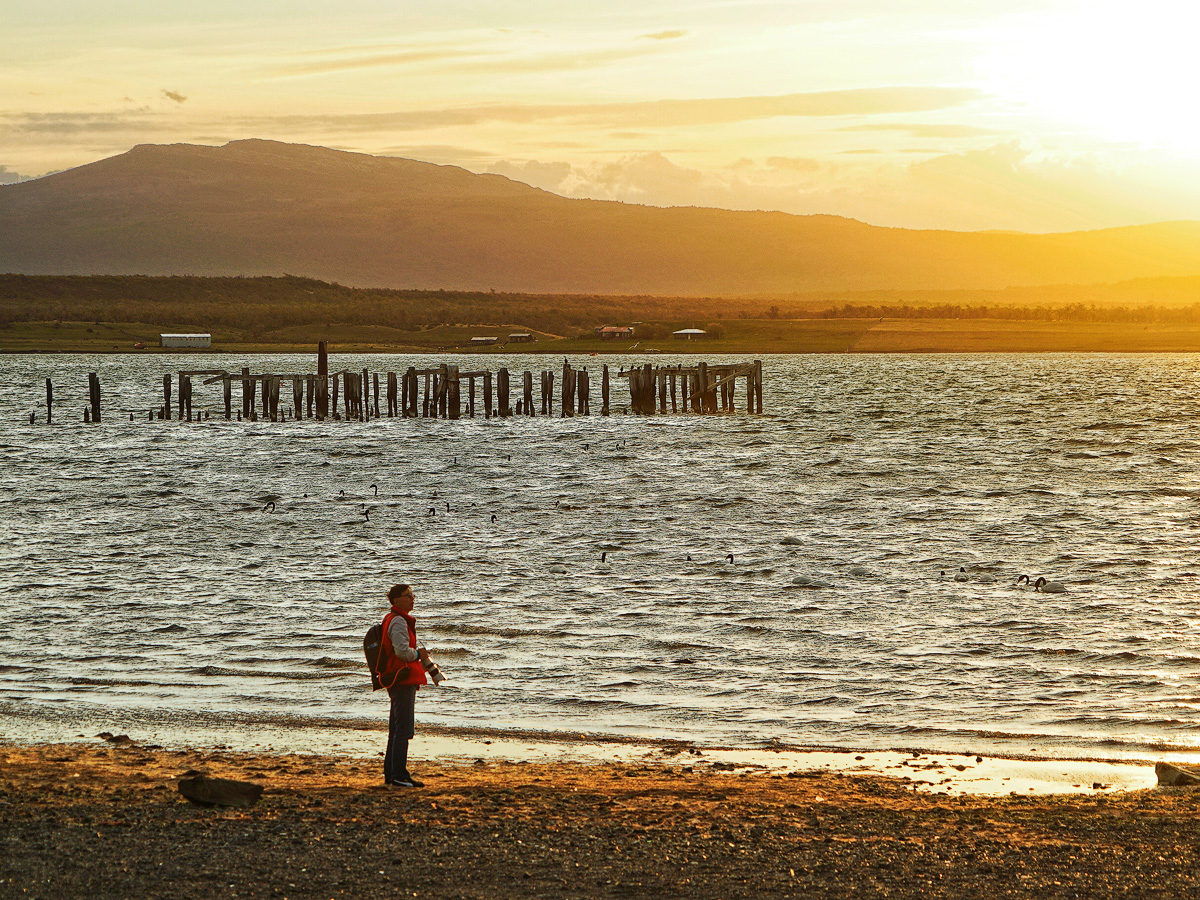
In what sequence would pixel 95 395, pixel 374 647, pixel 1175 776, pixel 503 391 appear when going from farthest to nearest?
pixel 503 391 < pixel 95 395 < pixel 1175 776 < pixel 374 647

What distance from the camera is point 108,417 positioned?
2594 inches

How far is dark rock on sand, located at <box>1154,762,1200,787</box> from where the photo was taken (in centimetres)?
1027

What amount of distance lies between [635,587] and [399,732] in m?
11.2

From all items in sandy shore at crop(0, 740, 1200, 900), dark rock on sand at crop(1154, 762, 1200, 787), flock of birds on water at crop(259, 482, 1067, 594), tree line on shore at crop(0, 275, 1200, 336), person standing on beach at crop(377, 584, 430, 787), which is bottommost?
flock of birds on water at crop(259, 482, 1067, 594)

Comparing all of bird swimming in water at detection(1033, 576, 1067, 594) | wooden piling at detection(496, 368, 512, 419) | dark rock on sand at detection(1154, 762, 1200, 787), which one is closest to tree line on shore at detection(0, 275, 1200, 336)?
wooden piling at detection(496, 368, 512, 419)

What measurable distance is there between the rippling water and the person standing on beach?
281cm

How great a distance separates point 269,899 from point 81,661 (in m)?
9.19

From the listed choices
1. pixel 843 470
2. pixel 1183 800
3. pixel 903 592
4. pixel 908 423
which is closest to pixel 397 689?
pixel 1183 800

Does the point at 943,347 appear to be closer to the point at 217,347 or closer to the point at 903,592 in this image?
the point at 217,347

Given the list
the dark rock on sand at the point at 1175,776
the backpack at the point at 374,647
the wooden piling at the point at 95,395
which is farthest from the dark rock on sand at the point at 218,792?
the wooden piling at the point at 95,395

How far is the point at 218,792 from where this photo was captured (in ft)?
30.4

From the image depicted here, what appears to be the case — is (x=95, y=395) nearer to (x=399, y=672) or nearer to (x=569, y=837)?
(x=399, y=672)

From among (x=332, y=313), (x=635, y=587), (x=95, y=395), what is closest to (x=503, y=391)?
(x=95, y=395)

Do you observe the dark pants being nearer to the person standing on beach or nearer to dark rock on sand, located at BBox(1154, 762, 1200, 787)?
the person standing on beach
